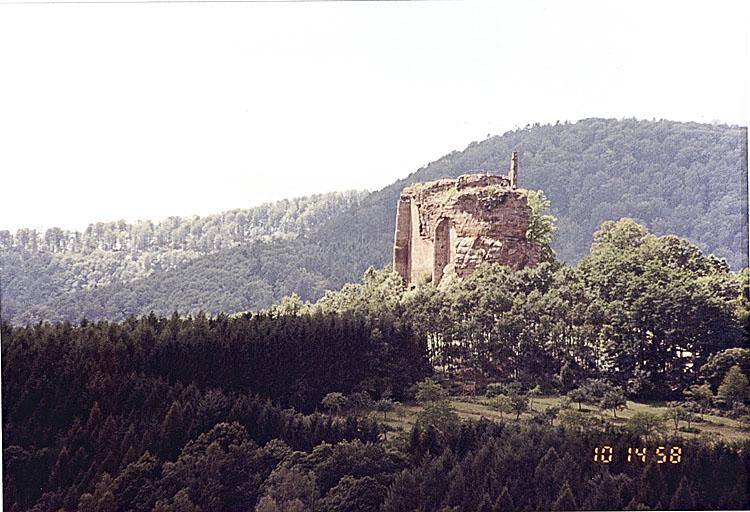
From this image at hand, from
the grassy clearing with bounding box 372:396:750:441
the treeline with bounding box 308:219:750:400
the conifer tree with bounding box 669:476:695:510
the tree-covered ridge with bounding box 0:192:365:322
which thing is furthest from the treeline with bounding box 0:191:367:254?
the conifer tree with bounding box 669:476:695:510

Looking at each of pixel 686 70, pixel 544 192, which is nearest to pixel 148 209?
pixel 544 192

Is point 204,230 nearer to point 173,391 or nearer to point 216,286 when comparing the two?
point 216,286

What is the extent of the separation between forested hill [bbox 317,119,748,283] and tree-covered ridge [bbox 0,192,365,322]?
0.22 meters

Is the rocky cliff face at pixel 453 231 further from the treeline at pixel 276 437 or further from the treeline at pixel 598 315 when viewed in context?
the treeline at pixel 276 437

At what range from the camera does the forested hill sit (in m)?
5.96

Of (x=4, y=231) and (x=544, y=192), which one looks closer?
(x=4, y=231)

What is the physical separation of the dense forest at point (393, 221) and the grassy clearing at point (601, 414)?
33.2 inches

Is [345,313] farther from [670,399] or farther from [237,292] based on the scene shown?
[670,399]

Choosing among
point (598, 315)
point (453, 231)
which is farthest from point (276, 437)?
point (598, 315)

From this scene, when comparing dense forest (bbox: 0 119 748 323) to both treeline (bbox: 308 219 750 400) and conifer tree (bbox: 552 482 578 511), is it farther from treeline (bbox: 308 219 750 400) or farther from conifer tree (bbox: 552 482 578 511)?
conifer tree (bbox: 552 482 578 511)

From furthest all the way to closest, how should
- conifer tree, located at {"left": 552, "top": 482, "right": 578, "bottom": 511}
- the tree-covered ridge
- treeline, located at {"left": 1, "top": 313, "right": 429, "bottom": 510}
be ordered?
1. conifer tree, located at {"left": 552, "top": 482, "right": 578, "bottom": 511}
2. the tree-covered ridge
3. treeline, located at {"left": 1, "top": 313, "right": 429, "bottom": 510}

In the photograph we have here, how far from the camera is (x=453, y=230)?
603 cm

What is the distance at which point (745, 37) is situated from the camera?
589 centimetres

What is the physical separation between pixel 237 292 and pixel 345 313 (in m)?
0.64
